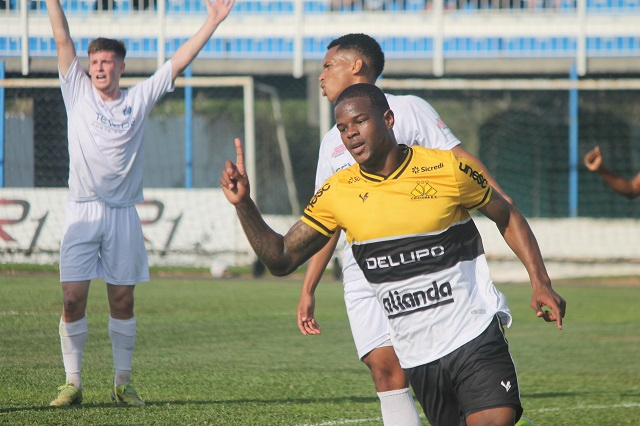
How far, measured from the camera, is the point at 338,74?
201 inches

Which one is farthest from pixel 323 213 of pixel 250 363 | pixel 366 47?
pixel 250 363

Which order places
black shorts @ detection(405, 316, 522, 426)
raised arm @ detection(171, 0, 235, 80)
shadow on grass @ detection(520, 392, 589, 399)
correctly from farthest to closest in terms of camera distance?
shadow on grass @ detection(520, 392, 589, 399)
raised arm @ detection(171, 0, 235, 80)
black shorts @ detection(405, 316, 522, 426)

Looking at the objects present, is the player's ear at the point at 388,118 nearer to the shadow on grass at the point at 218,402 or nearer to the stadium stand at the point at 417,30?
the shadow on grass at the point at 218,402

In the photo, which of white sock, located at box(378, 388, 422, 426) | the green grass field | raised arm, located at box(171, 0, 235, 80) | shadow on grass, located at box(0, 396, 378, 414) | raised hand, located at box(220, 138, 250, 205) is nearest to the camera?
raised hand, located at box(220, 138, 250, 205)

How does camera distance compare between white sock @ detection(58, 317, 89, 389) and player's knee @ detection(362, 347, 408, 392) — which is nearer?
player's knee @ detection(362, 347, 408, 392)

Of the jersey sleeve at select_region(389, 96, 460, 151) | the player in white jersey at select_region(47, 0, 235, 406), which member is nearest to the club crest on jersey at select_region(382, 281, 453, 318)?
the jersey sleeve at select_region(389, 96, 460, 151)

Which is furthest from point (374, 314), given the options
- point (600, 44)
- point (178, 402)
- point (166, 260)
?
point (600, 44)

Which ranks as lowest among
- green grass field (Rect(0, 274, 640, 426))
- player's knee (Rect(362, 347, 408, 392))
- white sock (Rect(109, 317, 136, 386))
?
green grass field (Rect(0, 274, 640, 426))

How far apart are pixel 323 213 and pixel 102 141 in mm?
2845

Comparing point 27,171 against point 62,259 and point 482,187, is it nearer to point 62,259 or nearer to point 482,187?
point 62,259

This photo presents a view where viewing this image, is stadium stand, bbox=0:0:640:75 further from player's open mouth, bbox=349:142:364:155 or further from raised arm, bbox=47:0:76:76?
player's open mouth, bbox=349:142:364:155

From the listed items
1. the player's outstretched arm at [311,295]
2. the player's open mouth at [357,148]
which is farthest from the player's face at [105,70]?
the player's open mouth at [357,148]

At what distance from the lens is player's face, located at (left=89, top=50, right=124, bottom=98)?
6.57 m

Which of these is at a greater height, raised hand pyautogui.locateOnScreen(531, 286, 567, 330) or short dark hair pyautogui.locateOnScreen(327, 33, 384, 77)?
short dark hair pyautogui.locateOnScreen(327, 33, 384, 77)
